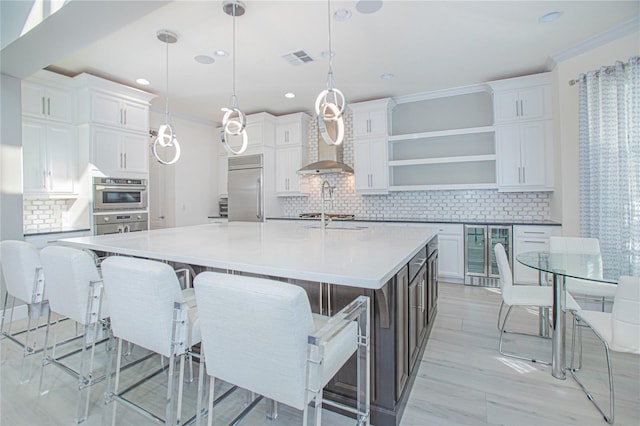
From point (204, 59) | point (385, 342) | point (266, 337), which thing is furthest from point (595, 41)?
point (266, 337)

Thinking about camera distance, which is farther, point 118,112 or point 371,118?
point 371,118

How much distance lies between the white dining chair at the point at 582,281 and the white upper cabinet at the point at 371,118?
115 inches

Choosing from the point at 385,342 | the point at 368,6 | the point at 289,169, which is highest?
the point at 368,6

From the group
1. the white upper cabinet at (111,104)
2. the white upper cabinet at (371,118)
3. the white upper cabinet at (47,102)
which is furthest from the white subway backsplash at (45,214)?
the white upper cabinet at (371,118)

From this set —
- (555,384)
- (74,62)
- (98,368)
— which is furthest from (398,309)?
(74,62)

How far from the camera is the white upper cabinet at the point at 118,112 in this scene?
3969 millimetres

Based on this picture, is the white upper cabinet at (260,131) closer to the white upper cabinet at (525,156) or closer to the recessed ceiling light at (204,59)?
the recessed ceiling light at (204,59)

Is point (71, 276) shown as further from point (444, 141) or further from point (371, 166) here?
point (444, 141)

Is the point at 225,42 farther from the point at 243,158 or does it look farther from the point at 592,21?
the point at 592,21

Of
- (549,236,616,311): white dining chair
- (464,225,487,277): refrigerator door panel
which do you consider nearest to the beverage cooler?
(464,225,487,277): refrigerator door panel

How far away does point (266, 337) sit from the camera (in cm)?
104

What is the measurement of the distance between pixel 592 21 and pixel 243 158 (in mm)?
5146

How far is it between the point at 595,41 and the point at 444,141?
2031 millimetres

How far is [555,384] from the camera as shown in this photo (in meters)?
2.03
